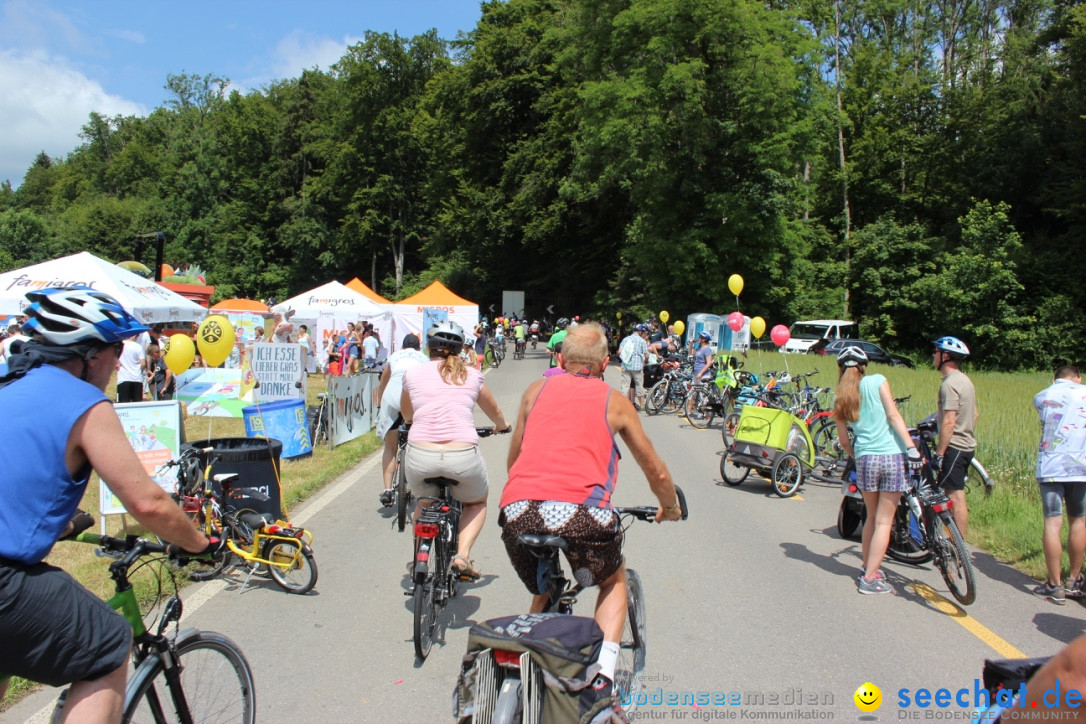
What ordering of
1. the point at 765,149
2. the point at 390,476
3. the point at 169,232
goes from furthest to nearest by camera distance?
the point at 169,232 → the point at 765,149 → the point at 390,476

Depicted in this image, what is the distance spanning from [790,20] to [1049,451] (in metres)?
32.7

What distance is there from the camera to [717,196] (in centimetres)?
3312

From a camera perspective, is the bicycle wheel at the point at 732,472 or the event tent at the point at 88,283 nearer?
the bicycle wheel at the point at 732,472

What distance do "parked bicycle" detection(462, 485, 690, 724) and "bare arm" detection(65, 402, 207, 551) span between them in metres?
1.11

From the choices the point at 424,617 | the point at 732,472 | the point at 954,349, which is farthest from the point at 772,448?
the point at 424,617

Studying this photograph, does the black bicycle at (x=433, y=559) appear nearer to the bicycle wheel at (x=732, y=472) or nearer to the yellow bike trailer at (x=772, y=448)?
the yellow bike trailer at (x=772, y=448)

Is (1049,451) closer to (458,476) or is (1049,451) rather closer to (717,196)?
(458,476)

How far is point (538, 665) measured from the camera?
2510mm

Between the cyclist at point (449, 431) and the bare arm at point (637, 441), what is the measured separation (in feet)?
5.36

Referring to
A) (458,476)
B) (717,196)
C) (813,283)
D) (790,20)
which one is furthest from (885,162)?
(458,476)

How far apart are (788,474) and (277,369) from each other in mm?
8385

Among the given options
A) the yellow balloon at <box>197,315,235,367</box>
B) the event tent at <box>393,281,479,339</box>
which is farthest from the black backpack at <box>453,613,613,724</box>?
the event tent at <box>393,281,479,339</box>

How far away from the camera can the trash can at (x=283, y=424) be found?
1023 cm

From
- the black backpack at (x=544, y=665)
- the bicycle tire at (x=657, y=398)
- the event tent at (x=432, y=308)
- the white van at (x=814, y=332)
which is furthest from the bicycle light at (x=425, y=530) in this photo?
the white van at (x=814, y=332)
